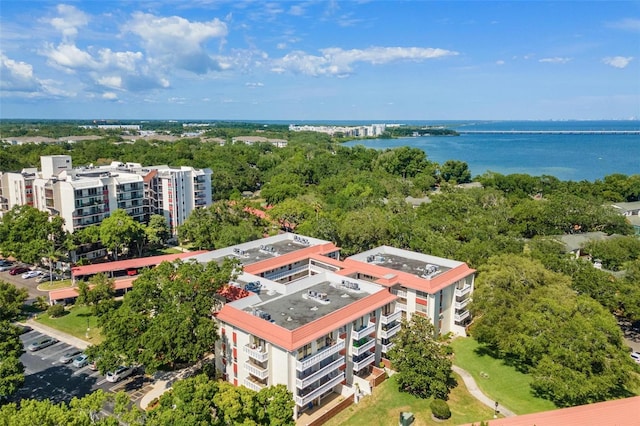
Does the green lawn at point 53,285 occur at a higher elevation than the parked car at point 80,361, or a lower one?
higher

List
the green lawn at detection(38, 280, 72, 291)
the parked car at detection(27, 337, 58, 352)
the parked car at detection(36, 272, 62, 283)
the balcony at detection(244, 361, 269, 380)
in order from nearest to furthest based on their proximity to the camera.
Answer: the balcony at detection(244, 361, 269, 380) → the parked car at detection(27, 337, 58, 352) → the green lawn at detection(38, 280, 72, 291) → the parked car at detection(36, 272, 62, 283)

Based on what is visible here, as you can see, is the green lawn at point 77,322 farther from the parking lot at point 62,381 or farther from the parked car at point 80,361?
the parking lot at point 62,381

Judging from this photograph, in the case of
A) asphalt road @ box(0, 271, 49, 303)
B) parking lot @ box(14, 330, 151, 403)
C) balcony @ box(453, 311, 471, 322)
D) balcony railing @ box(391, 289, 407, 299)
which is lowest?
parking lot @ box(14, 330, 151, 403)

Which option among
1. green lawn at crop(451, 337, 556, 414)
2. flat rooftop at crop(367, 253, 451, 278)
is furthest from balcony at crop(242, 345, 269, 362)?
green lawn at crop(451, 337, 556, 414)

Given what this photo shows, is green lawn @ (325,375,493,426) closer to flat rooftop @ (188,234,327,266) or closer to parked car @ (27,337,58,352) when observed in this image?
flat rooftop @ (188,234,327,266)

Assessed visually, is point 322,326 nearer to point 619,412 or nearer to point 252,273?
point 252,273

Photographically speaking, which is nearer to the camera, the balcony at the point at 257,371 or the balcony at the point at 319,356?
the balcony at the point at 319,356

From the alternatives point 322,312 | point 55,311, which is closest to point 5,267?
point 55,311

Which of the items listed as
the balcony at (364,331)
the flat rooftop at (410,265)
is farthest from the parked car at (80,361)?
the flat rooftop at (410,265)
